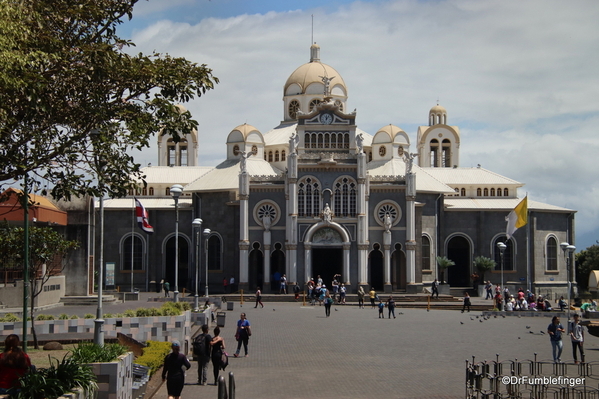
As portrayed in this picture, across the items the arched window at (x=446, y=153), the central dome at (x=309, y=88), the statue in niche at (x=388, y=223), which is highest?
the central dome at (x=309, y=88)

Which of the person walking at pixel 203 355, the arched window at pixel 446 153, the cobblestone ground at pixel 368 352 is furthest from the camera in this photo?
the arched window at pixel 446 153

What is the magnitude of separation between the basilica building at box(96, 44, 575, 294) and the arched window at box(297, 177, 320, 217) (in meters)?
0.08

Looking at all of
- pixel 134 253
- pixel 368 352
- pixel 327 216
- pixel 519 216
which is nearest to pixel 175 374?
pixel 368 352

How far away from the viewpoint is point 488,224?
244 ft

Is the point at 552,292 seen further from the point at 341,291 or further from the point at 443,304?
the point at 341,291

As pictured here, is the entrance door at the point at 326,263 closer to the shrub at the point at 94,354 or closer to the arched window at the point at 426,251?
the arched window at the point at 426,251

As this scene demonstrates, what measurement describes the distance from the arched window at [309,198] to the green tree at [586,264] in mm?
38482

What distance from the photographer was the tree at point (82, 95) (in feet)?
57.0

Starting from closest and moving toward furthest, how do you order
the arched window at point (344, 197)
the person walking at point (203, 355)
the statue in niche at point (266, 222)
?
the person walking at point (203, 355) → the arched window at point (344, 197) → the statue in niche at point (266, 222)

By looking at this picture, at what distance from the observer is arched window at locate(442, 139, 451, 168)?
8638 cm

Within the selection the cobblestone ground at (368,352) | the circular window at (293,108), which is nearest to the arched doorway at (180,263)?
the circular window at (293,108)

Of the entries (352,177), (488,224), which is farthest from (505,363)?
(488,224)

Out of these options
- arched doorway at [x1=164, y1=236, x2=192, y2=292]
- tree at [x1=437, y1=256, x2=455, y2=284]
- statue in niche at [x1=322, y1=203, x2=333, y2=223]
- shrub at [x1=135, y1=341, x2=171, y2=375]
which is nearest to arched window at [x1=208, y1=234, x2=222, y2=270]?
arched doorway at [x1=164, y1=236, x2=192, y2=292]

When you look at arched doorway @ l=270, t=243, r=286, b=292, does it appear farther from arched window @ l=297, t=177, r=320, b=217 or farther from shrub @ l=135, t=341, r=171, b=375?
shrub @ l=135, t=341, r=171, b=375
